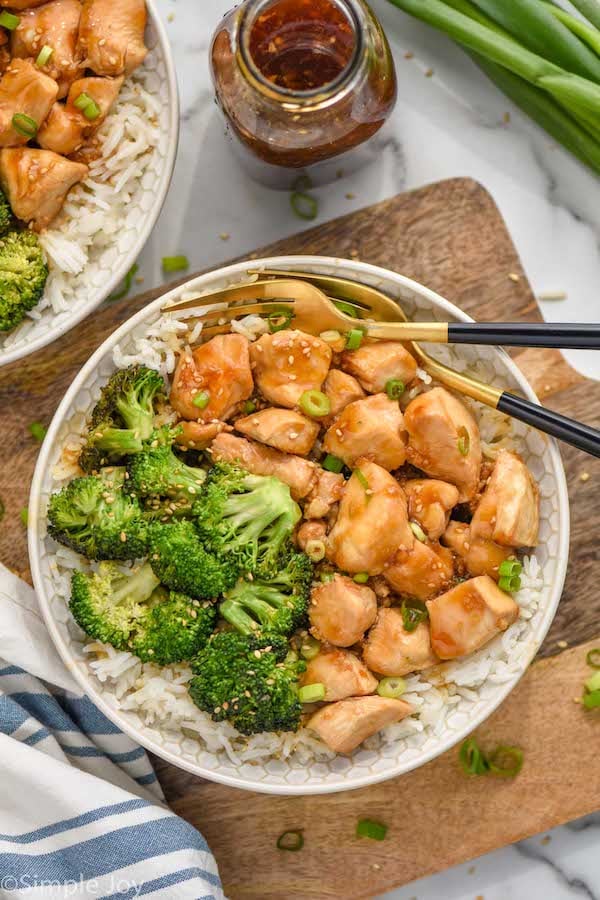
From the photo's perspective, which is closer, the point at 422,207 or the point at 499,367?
the point at 499,367

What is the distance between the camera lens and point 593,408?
3.33m

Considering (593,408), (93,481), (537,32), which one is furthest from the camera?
(593,408)

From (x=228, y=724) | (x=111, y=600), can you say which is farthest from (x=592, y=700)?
(x=111, y=600)

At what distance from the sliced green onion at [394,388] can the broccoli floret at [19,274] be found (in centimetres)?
Answer: 120

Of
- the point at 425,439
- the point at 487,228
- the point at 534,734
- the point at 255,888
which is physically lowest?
the point at 255,888

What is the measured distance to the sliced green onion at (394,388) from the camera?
296 cm

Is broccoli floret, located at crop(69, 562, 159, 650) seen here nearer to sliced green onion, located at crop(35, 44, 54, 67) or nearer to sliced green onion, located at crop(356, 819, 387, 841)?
sliced green onion, located at crop(356, 819, 387, 841)

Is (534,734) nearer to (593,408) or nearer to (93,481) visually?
(593,408)

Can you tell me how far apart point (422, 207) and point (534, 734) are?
197 centimetres

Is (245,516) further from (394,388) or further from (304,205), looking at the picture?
(304,205)

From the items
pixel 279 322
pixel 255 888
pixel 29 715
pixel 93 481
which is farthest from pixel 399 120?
pixel 255 888

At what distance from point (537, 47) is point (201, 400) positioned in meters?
1.70

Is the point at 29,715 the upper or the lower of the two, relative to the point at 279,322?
lower

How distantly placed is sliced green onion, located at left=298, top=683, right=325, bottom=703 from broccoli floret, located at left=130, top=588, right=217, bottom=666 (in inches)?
13.7
